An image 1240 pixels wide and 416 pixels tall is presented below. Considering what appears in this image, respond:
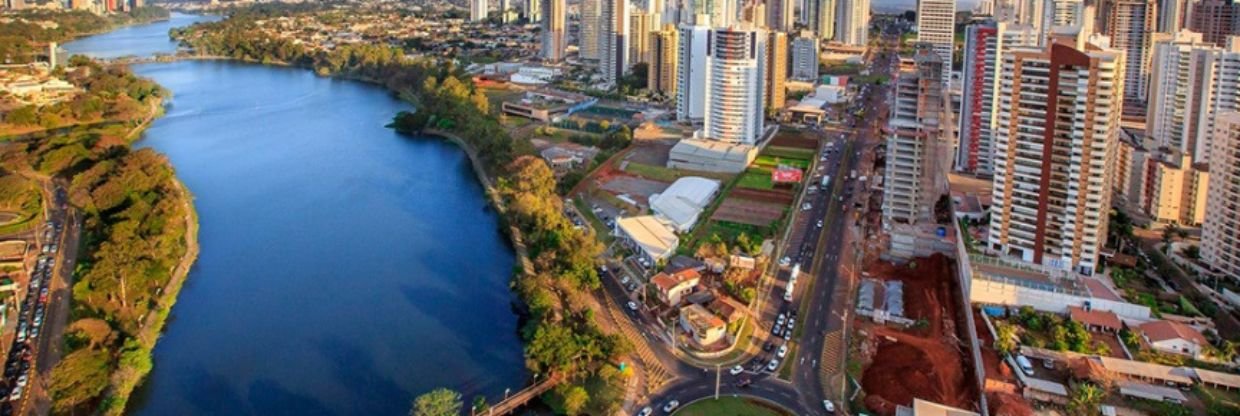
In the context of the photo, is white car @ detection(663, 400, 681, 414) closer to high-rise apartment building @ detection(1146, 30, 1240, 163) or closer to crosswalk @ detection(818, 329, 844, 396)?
crosswalk @ detection(818, 329, 844, 396)

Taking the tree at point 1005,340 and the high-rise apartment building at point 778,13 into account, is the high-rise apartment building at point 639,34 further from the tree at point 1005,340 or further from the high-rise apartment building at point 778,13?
the tree at point 1005,340

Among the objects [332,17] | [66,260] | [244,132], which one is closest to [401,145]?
[244,132]

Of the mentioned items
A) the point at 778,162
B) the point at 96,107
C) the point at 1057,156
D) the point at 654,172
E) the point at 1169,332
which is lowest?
the point at 1169,332

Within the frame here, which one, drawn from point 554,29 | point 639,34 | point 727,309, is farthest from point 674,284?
point 554,29

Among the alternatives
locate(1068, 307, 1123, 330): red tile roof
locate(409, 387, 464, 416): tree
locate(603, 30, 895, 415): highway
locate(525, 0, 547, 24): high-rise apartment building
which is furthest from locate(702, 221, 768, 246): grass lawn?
locate(525, 0, 547, 24): high-rise apartment building

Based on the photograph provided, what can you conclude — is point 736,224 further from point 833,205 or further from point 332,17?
point 332,17

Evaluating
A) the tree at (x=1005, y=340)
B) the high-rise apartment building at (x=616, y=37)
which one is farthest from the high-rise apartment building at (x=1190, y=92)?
the high-rise apartment building at (x=616, y=37)

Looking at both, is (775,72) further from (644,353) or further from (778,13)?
(778,13)
